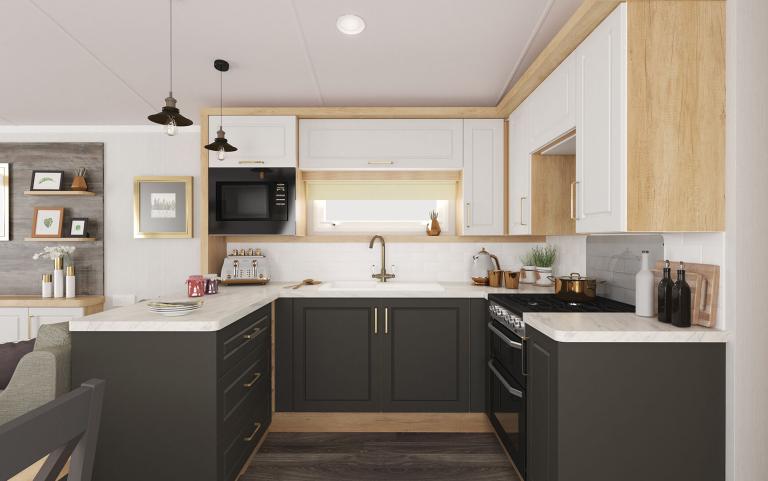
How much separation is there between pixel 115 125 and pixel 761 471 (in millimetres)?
5074

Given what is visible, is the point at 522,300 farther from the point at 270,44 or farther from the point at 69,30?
the point at 69,30

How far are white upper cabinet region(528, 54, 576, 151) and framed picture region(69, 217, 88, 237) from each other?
400 centimetres

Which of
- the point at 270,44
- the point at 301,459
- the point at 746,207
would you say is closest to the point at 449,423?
the point at 301,459

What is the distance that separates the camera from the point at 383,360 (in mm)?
2820

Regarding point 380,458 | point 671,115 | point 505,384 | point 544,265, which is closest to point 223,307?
point 380,458

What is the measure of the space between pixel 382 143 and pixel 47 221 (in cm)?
326

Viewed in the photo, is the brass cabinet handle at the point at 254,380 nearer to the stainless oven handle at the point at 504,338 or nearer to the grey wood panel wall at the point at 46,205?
the stainless oven handle at the point at 504,338

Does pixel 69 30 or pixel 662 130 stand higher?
pixel 69 30

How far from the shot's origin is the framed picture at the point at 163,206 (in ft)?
12.3

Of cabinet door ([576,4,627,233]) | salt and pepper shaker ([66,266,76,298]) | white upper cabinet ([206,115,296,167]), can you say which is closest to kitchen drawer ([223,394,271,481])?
white upper cabinet ([206,115,296,167])

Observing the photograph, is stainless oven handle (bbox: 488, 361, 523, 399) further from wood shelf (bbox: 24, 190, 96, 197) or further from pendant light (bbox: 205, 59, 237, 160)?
wood shelf (bbox: 24, 190, 96, 197)

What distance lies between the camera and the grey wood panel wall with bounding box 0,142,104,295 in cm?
378

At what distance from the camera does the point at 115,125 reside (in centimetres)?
380

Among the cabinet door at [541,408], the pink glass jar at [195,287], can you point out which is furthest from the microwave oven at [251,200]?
the cabinet door at [541,408]
